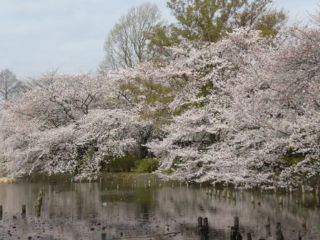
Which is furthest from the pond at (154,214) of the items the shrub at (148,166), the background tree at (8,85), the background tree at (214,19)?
the background tree at (8,85)

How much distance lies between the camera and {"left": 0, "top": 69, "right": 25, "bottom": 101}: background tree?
53.7 metres

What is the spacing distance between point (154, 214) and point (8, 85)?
1743 inches

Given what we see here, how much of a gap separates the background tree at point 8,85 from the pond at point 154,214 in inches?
1272

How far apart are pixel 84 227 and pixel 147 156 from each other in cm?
1902

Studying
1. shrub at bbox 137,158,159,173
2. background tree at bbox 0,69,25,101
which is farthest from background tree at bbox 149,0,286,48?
background tree at bbox 0,69,25,101

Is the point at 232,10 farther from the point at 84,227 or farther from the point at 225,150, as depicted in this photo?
the point at 84,227

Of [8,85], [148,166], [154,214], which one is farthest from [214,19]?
[8,85]

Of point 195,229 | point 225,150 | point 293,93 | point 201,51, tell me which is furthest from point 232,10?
point 195,229

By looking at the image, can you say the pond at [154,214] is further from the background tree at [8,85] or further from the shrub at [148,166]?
the background tree at [8,85]

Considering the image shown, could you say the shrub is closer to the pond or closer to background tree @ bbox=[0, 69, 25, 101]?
the pond

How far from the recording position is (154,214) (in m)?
15.6

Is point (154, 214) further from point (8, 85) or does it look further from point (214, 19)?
point (8, 85)

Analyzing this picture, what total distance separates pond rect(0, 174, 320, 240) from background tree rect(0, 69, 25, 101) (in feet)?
106

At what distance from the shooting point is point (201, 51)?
85.8ft
